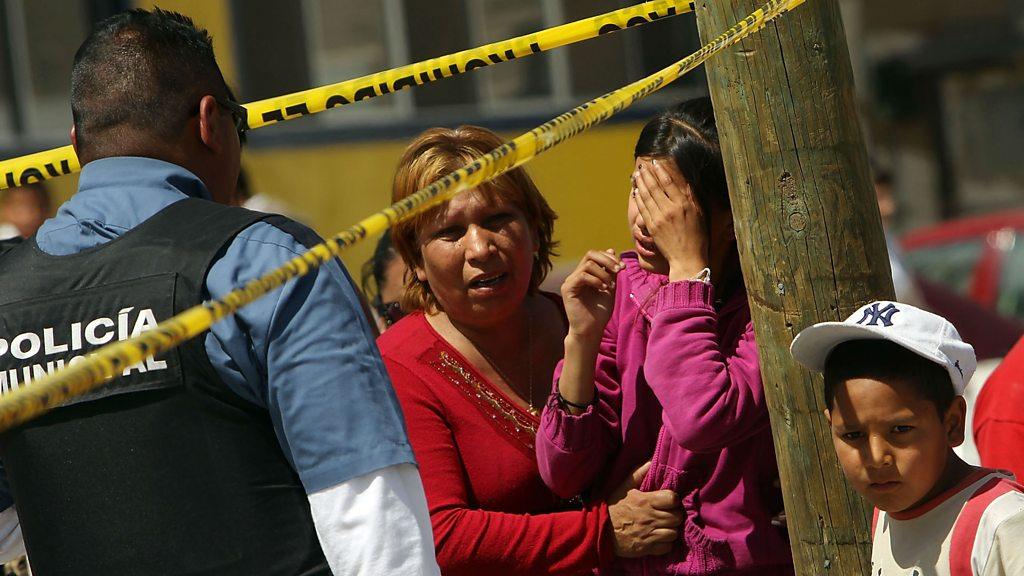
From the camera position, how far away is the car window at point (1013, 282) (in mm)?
9945

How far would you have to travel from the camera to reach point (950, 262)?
10469 mm

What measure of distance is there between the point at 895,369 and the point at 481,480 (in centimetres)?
95

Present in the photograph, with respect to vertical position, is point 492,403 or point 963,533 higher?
point 492,403

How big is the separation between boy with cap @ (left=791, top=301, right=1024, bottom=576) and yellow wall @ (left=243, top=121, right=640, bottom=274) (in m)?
7.52

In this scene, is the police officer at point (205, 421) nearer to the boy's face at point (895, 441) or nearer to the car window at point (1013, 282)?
the boy's face at point (895, 441)

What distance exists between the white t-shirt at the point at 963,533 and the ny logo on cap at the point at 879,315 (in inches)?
12.1

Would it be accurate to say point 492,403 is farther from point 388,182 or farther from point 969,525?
point 388,182

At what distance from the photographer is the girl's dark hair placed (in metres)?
2.97

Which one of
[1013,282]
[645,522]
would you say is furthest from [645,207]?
[1013,282]

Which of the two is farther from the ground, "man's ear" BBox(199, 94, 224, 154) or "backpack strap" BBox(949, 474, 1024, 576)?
"man's ear" BBox(199, 94, 224, 154)

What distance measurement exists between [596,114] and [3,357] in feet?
3.58

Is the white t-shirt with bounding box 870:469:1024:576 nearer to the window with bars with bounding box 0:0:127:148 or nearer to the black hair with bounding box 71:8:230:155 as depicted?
the black hair with bounding box 71:8:230:155

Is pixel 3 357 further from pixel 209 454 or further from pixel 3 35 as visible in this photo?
pixel 3 35

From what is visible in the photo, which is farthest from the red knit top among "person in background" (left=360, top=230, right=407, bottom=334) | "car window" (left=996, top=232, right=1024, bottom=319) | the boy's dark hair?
"car window" (left=996, top=232, right=1024, bottom=319)
